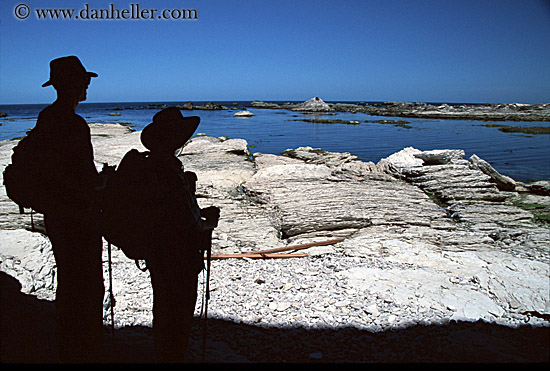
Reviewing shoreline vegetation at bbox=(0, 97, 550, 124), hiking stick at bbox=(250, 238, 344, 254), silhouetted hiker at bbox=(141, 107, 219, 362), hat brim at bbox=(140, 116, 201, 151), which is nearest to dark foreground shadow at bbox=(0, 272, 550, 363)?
silhouetted hiker at bbox=(141, 107, 219, 362)

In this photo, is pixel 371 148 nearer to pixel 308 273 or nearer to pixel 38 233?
pixel 308 273

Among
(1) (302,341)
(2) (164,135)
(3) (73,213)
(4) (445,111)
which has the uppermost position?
(4) (445,111)

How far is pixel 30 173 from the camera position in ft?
8.35

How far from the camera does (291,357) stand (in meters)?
3.89

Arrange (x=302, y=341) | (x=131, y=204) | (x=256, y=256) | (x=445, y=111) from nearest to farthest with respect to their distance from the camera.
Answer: (x=131, y=204), (x=302, y=341), (x=256, y=256), (x=445, y=111)

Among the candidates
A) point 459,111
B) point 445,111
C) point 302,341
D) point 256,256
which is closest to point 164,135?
point 302,341

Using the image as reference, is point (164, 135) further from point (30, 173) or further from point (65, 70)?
point (30, 173)

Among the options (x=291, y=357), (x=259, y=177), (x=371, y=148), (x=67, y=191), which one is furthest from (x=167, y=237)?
(x=371, y=148)

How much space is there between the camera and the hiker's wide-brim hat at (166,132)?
8.50 feet

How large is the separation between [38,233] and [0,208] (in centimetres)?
223

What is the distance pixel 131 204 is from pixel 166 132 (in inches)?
23.9

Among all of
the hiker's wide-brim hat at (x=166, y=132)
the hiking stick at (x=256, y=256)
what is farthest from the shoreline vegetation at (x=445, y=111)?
the hiker's wide-brim hat at (x=166, y=132)

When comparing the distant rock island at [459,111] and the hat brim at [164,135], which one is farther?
the distant rock island at [459,111]

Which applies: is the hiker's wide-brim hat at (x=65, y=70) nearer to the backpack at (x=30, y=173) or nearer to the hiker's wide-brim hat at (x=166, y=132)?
the backpack at (x=30, y=173)
